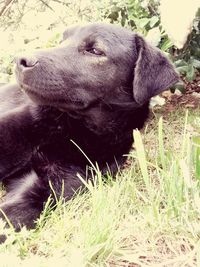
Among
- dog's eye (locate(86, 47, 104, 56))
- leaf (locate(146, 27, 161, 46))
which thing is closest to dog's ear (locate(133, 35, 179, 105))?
dog's eye (locate(86, 47, 104, 56))

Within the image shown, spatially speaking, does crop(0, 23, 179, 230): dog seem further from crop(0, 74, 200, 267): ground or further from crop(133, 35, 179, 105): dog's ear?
crop(0, 74, 200, 267): ground

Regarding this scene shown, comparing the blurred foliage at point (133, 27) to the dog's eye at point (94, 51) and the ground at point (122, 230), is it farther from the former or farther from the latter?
the ground at point (122, 230)

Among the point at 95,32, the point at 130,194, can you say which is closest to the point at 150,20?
the point at 95,32

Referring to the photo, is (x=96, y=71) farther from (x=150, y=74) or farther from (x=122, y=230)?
(x=122, y=230)

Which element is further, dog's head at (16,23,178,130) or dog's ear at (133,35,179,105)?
dog's ear at (133,35,179,105)

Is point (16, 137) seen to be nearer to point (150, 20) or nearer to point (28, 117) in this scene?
point (28, 117)

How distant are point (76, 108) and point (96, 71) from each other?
23cm

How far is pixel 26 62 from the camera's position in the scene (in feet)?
7.82

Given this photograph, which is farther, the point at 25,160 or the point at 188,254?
the point at 25,160

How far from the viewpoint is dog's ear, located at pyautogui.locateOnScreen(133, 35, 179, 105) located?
2.60 metres

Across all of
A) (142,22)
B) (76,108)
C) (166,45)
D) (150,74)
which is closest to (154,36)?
(166,45)

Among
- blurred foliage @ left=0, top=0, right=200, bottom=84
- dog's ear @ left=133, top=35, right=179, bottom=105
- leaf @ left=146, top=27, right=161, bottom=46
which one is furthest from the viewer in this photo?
blurred foliage @ left=0, top=0, right=200, bottom=84

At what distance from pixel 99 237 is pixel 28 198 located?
729 millimetres

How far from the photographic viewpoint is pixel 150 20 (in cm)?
360
